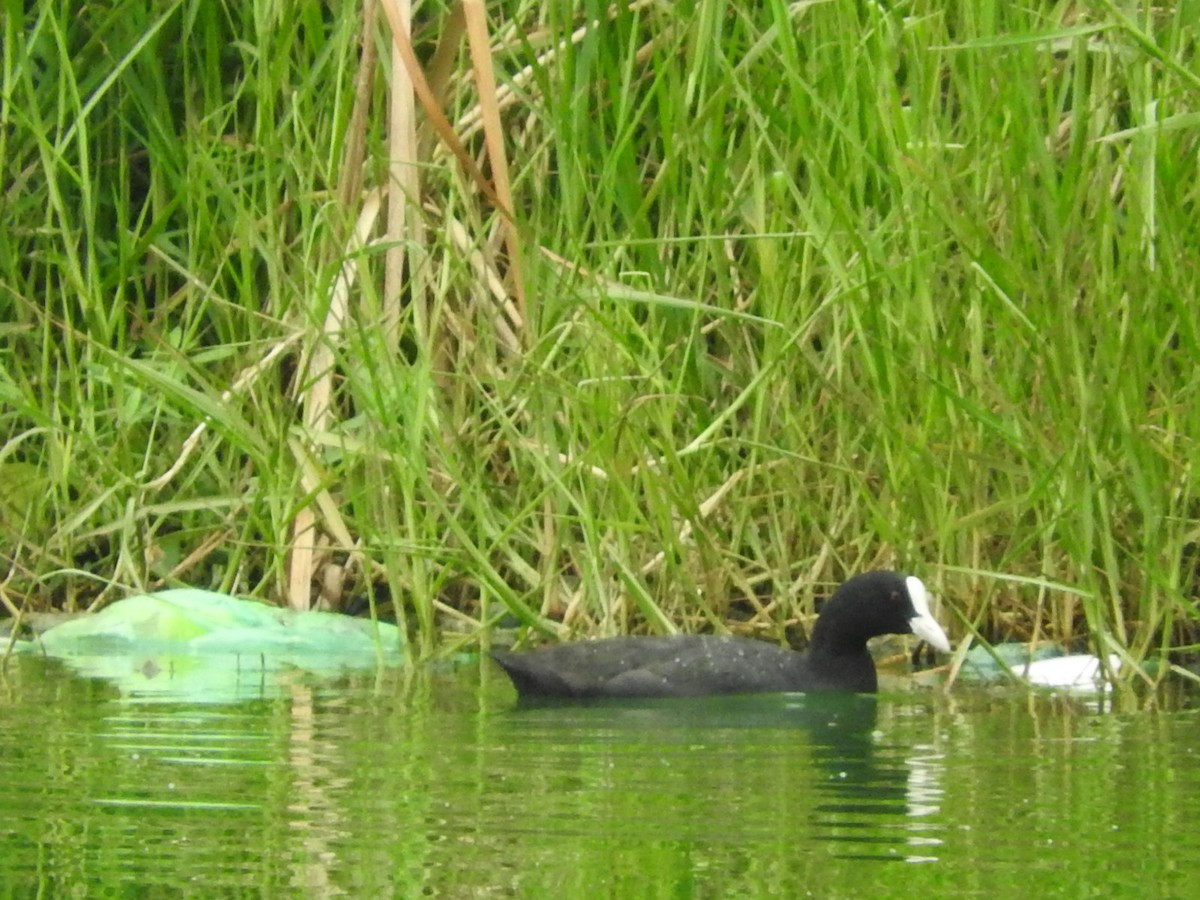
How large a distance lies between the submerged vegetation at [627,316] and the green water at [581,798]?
52cm

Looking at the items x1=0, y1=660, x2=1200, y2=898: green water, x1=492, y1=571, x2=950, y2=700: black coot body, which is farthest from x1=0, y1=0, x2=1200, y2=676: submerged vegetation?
x1=0, y1=660, x2=1200, y2=898: green water

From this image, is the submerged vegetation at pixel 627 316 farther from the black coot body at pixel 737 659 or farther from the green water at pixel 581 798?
the green water at pixel 581 798

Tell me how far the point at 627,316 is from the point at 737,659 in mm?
786

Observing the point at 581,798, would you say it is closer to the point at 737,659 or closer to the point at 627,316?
the point at 737,659

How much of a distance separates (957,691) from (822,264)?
40.9 inches

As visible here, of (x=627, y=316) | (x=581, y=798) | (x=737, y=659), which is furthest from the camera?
(x=627, y=316)

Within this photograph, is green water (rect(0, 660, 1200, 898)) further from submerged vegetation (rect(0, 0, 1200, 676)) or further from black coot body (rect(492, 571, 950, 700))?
submerged vegetation (rect(0, 0, 1200, 676))

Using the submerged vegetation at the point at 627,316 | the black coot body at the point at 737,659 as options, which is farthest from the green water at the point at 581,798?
the submerged vegetation at the point at 627,316

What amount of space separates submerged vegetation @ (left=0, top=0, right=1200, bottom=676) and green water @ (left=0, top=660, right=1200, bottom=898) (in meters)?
0.52

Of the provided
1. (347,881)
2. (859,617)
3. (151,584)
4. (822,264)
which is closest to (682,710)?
(859,617)

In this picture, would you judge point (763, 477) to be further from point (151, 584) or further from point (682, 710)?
point (151, 584)

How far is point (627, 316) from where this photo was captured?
557 centimetres

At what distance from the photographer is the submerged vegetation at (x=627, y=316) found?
5066 mm

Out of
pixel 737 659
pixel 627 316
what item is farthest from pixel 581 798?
pixel 627 316
